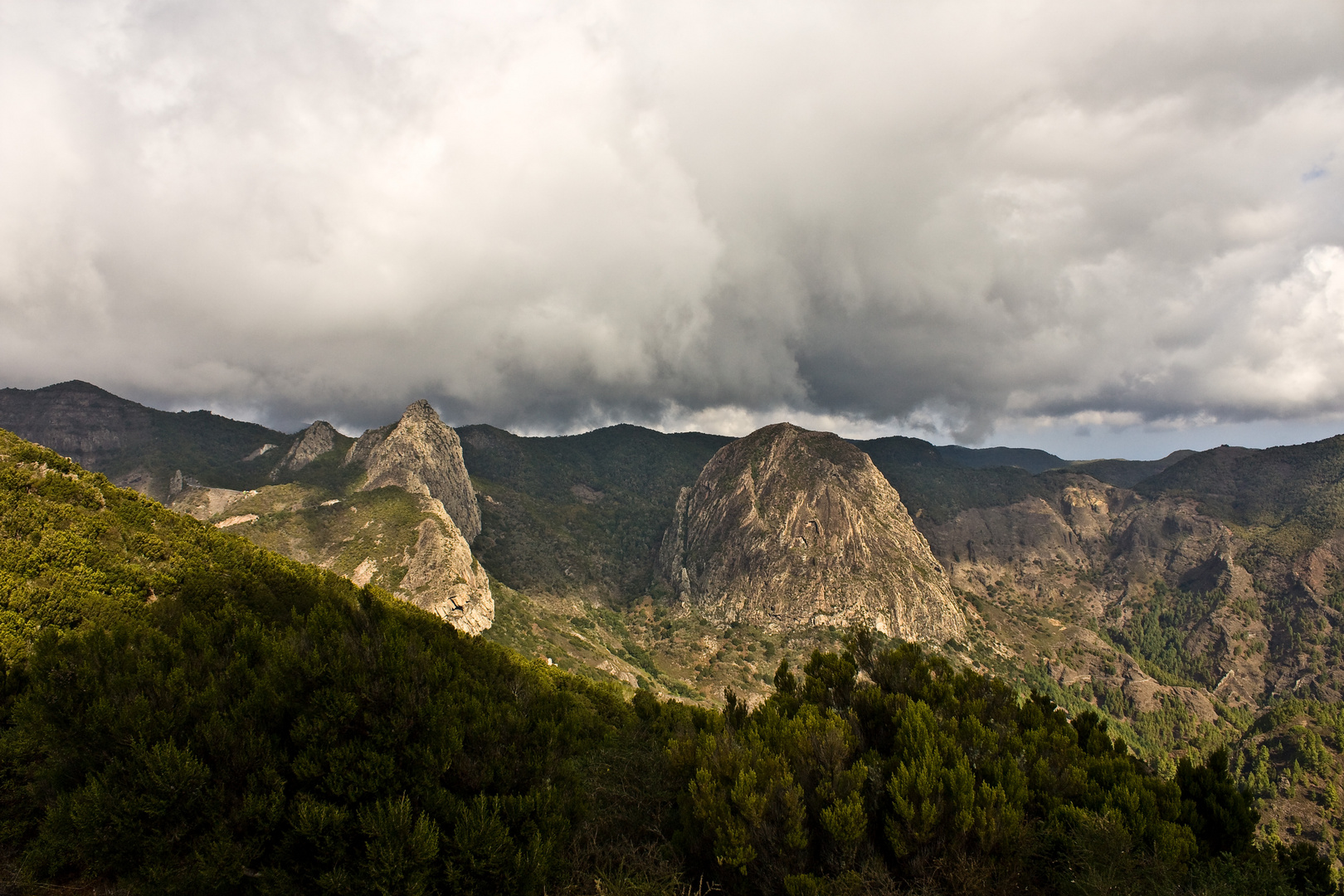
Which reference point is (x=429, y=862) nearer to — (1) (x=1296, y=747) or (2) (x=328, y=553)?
(2) (x=328, y=553)

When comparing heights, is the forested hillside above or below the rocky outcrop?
above

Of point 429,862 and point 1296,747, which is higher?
point 429,862

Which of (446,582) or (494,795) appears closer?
(494,795)

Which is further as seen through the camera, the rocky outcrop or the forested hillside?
the rocky outcrop

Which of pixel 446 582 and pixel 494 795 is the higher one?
pixel 494 795

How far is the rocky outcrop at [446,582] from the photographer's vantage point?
136m

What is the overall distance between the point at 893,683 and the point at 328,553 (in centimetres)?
15494

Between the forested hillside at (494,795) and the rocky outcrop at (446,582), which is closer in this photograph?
the forested hillside at (494,795)

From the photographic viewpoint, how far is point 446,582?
140 m

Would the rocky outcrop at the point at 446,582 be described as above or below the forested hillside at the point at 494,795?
below

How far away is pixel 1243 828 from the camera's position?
19469mm

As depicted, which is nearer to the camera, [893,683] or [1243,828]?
[1243,828]

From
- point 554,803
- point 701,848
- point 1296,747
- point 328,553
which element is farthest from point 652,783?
point 1296,747

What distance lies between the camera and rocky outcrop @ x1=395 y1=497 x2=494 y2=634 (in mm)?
136000
